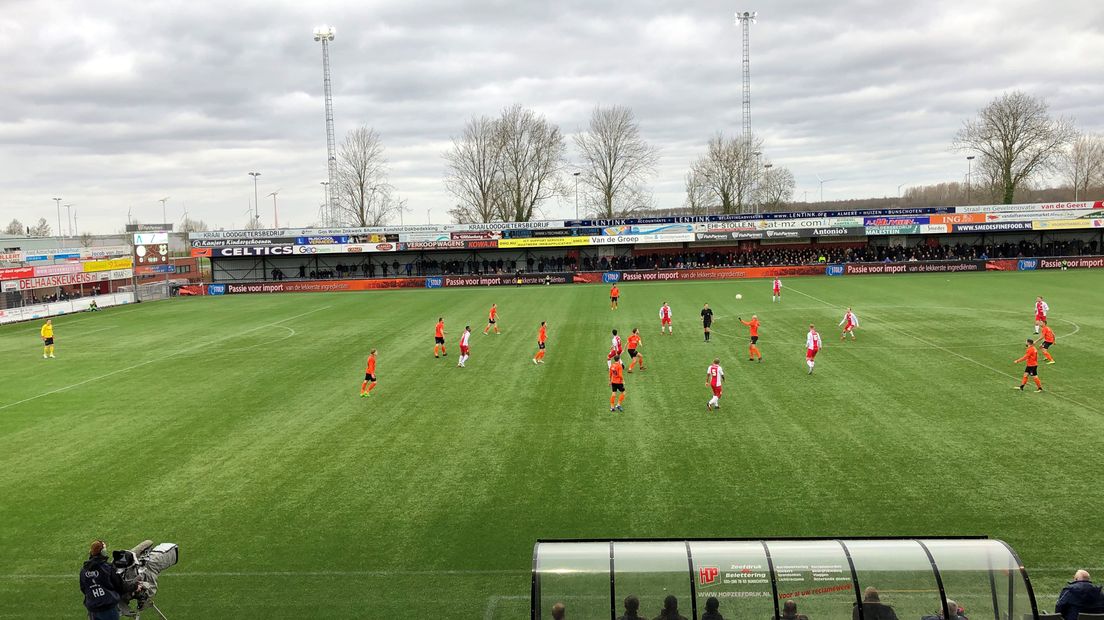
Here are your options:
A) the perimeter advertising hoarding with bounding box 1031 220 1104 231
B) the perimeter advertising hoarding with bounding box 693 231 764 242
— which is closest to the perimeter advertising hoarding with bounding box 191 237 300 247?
the perimeter advertising hoarding with bounding box 693 231 764 242

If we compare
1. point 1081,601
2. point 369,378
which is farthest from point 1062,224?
point 1081,601

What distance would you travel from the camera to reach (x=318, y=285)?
57281 millimetres

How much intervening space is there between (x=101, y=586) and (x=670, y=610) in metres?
6.10

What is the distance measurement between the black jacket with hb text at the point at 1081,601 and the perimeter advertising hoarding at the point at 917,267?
52.2m

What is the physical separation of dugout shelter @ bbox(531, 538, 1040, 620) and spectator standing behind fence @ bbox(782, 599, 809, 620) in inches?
1.1

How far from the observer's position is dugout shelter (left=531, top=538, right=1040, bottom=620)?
625 cm

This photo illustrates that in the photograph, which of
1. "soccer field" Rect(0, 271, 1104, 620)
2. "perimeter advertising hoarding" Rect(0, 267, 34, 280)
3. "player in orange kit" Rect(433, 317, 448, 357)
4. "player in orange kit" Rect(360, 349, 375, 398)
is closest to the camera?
"soccer field" Rect(0, 271, 1104, 620)

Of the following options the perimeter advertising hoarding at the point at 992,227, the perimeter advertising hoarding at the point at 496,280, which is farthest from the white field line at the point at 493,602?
the perimeter advertising hoarding at the point at 992,227

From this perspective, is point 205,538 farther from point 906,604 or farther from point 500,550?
point 906,604

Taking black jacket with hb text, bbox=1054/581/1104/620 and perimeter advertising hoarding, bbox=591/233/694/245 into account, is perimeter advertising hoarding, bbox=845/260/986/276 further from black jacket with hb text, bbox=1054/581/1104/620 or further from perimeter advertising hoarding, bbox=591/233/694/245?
black jacket with hb text, bbox=1054/581/1104/620

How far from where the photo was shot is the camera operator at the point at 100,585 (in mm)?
7477

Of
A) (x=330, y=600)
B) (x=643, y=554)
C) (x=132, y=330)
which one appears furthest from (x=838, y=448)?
(x=132, y=330)

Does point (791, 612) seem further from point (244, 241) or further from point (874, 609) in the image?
point (244, 241)

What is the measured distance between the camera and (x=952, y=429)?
15070 millimetres
